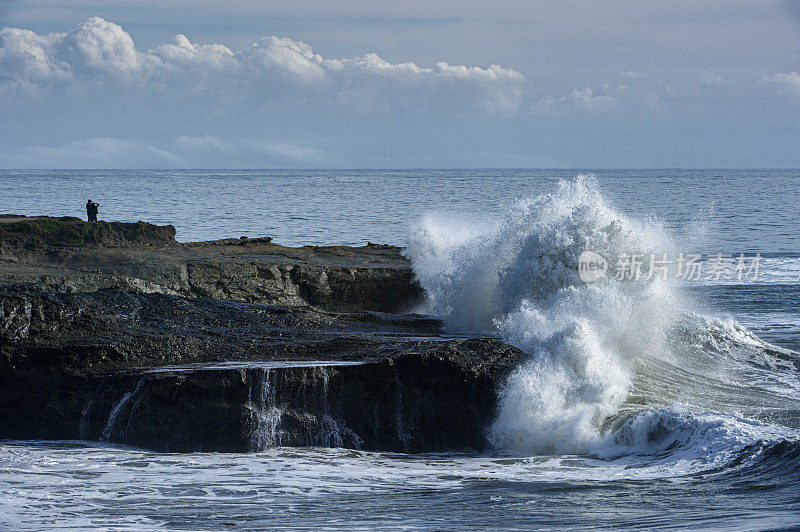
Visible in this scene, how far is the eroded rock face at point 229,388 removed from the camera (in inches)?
288

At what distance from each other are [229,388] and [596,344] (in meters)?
3.77

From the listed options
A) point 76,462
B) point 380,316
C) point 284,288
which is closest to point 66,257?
point 284,288

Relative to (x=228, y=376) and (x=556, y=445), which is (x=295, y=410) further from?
(x=556, y=445)

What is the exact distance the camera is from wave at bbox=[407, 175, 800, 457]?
7391mm

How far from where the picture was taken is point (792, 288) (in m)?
17.5

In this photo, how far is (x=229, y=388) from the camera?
24.1ft

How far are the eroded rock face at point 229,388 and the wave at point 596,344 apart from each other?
21.8 inches

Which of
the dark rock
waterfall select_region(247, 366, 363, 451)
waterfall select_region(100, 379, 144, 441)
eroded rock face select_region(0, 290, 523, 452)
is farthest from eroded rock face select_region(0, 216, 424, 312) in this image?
waterfall select_region(247, 366, 363, 451)

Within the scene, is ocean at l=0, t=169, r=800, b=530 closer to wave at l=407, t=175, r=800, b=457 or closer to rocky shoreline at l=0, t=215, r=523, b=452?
wave at l=407, t=175, r=800, b=457

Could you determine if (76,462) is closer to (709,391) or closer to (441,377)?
(441,377)

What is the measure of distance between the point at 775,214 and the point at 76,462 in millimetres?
36368

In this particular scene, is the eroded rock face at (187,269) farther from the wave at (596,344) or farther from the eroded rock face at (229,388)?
the eroded rock face at (229,388)

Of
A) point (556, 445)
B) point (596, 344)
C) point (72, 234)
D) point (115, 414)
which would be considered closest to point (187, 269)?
point (72, 234)

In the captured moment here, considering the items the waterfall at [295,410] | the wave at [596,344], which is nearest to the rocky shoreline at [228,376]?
the waterfall at [295,410]
